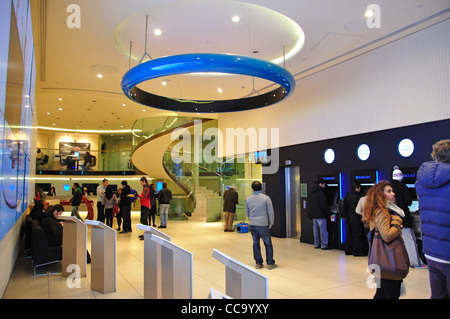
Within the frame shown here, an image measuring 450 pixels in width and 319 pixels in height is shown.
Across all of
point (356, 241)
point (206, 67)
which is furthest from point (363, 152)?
point (206, 67)

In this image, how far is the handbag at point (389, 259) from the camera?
2.75 m

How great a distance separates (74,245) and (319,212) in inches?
207

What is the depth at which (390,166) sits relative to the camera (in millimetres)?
6516

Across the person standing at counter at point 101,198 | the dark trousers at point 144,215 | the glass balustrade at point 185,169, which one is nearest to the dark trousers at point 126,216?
the dark trousers at point 144,215

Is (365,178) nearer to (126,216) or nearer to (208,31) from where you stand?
(208,31)

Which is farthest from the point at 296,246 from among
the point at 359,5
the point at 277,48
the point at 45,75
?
the point at 45,75

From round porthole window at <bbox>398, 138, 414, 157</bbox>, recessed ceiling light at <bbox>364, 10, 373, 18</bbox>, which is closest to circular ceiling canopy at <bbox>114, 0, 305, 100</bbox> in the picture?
recessed ceiling light at <bbox>364, 10, 373, 18</bbox>

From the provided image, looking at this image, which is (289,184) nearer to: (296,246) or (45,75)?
(296,246)

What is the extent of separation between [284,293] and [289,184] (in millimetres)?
5357

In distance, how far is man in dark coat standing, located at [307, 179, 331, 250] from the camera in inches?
297

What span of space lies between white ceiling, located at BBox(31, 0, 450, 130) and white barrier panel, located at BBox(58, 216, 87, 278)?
345 cm

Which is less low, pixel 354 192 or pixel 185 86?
pixel 185 86

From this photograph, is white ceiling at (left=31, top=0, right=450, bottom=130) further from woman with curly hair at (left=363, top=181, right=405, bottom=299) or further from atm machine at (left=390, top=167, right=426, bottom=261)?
woman with curly hair at (left=363, top=181, right=405, bottom=299)

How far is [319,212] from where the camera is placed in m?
7.53
